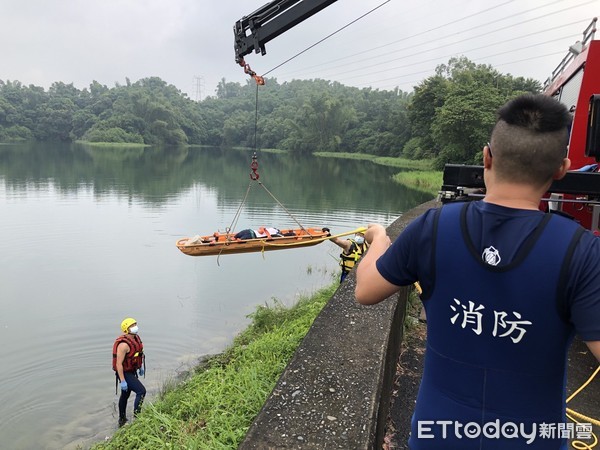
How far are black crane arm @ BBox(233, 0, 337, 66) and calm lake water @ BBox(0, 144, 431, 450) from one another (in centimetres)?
534

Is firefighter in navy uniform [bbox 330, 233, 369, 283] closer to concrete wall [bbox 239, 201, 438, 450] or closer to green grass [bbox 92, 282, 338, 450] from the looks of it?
green grass [bbox 92, 282, 338, 450]

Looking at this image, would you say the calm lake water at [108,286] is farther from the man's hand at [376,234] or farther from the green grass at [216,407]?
the man's hand at [376,234]

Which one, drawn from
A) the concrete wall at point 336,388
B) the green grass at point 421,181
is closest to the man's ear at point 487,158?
the concrete wall at point 336,388

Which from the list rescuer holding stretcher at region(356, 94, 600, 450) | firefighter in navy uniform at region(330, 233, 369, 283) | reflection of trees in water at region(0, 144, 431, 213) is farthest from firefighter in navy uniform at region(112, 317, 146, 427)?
reflection of trees in water at region(0, 144, 431, 213)

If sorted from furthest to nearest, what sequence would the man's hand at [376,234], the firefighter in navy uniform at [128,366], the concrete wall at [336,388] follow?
the firefighter in navy uniform at [128,366] < the concrete wall at [336,388] < the man's hand at [376,234]

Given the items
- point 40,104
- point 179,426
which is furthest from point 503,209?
point 40,104

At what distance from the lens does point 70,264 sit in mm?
12117

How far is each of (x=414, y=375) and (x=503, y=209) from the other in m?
2.65

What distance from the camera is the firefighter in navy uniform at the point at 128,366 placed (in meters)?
5.90

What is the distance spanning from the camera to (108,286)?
35.1 feet

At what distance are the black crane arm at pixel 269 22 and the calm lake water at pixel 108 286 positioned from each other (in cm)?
534

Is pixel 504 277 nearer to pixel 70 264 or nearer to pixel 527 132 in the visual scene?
pixel 527 132

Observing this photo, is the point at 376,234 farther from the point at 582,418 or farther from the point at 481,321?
the point at 582,418

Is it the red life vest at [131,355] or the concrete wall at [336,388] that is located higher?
the concrete wall at [336,388]
